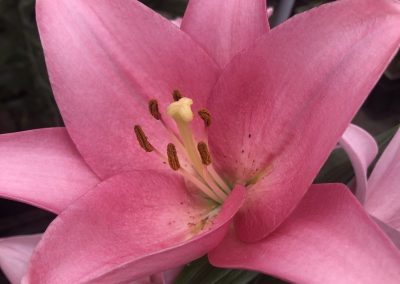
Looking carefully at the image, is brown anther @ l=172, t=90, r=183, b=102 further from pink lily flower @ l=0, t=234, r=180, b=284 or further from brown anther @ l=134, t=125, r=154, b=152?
pink lily flower @ l=0, t=234, r=180, b=284

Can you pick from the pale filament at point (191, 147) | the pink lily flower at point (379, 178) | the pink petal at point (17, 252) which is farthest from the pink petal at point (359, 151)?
the pink petal at point (17, 252)

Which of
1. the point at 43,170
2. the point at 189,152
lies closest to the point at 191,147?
the point at 189,152

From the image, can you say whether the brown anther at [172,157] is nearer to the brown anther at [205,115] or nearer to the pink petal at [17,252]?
the brown anther at [205,115]

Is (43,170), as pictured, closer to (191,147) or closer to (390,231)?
(191,147)

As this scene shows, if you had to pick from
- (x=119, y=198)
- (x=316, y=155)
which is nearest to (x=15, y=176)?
(x=119, y=198)

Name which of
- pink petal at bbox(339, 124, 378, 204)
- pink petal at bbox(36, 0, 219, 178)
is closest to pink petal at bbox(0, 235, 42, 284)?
pink petal at bbox(36, 0, 219, 178)

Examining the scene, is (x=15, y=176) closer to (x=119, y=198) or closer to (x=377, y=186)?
(x=119, y=198)
